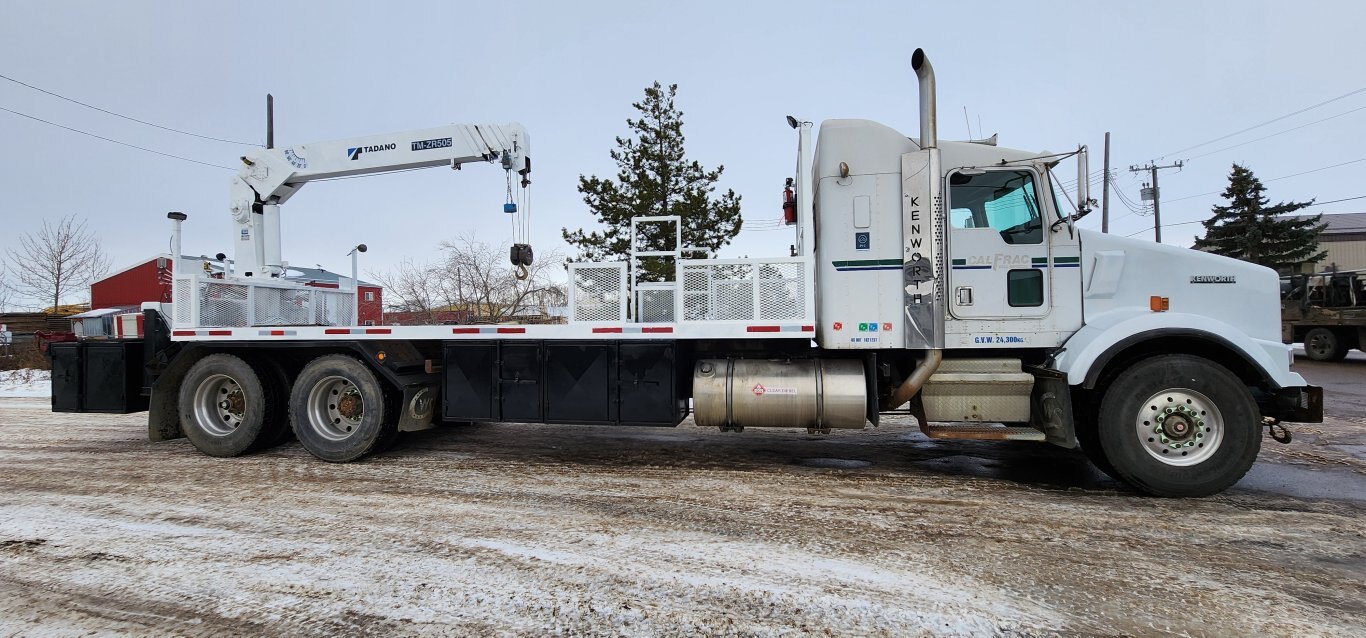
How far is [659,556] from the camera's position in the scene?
352 centimetres

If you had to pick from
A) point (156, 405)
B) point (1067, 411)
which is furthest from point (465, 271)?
point (1067, 411)

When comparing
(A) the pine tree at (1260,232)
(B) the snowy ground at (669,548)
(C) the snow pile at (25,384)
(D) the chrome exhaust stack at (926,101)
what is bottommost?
(B) the snowy ground at (669,548)

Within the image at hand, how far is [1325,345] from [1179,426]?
18.4m

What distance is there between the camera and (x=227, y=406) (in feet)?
21.2

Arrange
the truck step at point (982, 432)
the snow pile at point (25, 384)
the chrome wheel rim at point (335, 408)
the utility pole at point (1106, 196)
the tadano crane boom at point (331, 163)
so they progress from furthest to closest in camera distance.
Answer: the utility pole at point (1106, 196), the snow pile at point (25, 384), the tadano crane boom at point (331, 163), the chrome wheel rim at point (335, 408), the truck step at point (982, 432)

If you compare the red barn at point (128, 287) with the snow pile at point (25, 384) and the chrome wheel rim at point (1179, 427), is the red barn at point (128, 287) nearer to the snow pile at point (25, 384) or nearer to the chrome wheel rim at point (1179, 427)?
the snow pile at point (25, 384)

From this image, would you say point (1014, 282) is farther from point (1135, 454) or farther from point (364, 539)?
point (364, 539)

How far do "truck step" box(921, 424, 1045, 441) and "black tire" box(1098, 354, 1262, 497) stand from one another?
0.52 metres

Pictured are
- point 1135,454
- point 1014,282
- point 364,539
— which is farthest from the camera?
point 1014,282

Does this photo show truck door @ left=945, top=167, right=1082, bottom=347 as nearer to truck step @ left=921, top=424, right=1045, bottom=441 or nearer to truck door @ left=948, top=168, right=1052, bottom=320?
truck door @ left=948, top=168, right=1052, bottom=320

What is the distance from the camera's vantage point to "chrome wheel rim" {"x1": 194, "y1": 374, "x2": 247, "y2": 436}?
6.30 meters

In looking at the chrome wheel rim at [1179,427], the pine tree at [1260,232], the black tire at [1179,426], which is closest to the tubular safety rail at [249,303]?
the black tire at [1179,426]

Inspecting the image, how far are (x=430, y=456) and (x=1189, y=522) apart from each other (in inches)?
258

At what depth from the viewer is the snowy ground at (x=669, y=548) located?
2836mm
